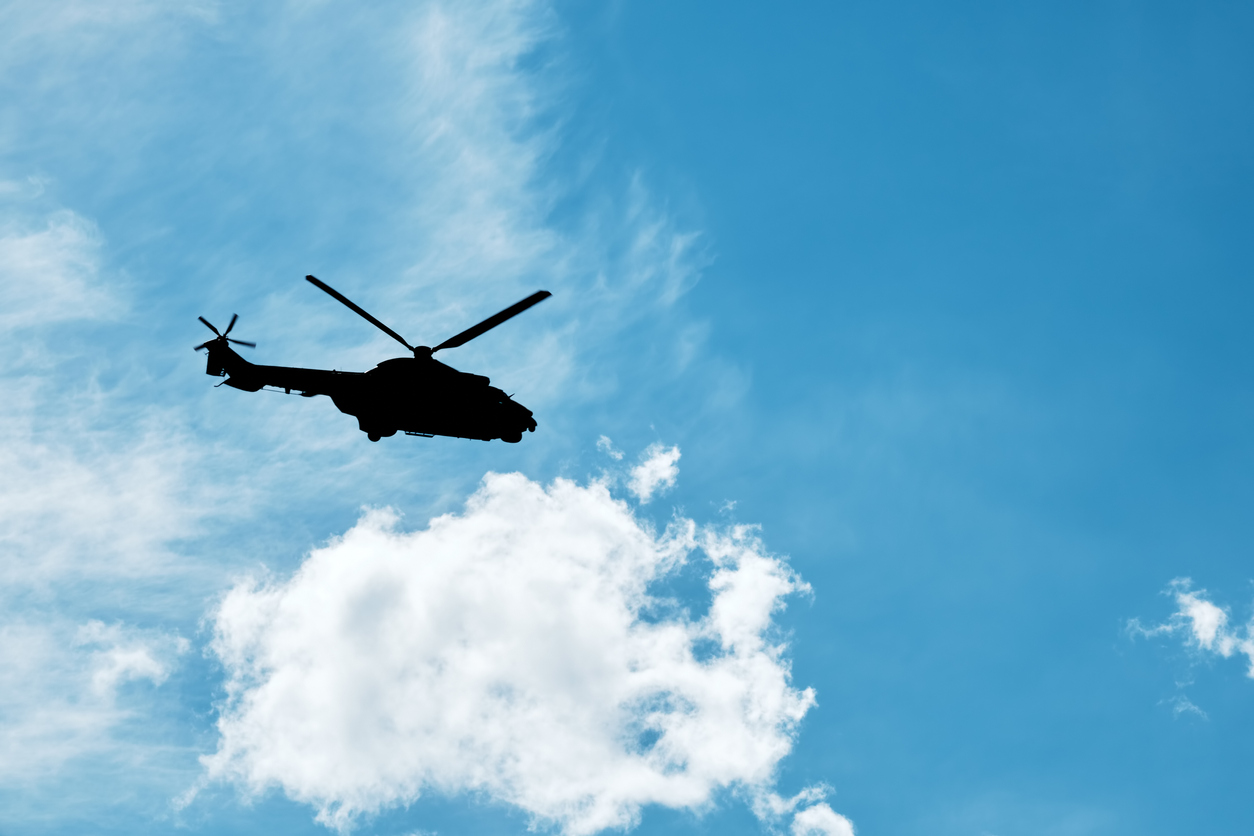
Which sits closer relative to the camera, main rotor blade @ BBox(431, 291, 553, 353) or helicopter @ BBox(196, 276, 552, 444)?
main rotor blade @ BBox(431, 291, 553, 353)

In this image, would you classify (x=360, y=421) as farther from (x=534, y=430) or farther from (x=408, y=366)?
(x=534, y=430)

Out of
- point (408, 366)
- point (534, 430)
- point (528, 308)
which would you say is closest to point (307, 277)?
point (408, 366)

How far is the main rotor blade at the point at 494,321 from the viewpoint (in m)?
42.2

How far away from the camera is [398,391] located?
150 feet

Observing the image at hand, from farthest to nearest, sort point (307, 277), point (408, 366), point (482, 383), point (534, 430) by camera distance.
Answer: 1. point (534, 430)
2. point (482, 383)
3. point (408, 366)
4. point (307, 277)

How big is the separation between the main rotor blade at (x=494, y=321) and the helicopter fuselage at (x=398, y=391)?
1.70 metres

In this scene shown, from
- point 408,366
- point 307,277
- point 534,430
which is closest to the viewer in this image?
point 307,277

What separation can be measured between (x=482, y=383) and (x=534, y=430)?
5.31m

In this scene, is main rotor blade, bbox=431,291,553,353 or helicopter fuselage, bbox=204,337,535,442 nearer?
main rotor blade, bbox=431,291,553,353

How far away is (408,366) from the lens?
149 ft

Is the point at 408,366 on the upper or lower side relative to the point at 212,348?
lower

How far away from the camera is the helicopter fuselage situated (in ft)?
150

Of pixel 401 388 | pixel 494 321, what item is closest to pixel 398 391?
pixel 401 388

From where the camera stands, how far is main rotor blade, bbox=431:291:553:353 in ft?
138
